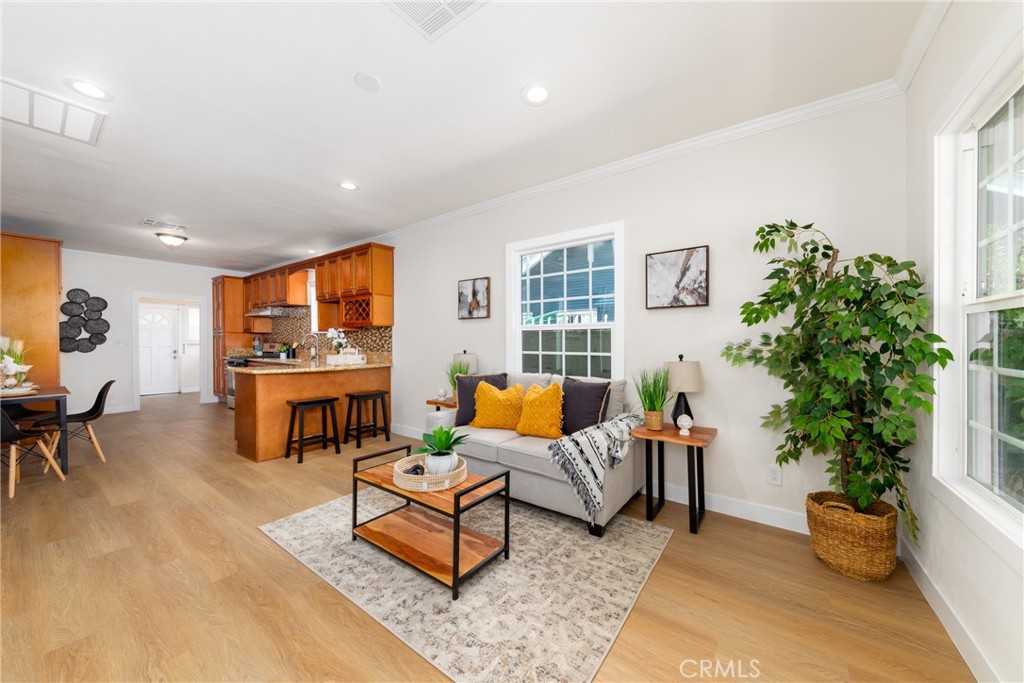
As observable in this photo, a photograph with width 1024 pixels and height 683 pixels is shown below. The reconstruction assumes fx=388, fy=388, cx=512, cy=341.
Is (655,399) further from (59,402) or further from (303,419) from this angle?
(59,402)

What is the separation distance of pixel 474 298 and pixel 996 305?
3.64 metres

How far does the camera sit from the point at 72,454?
422cm

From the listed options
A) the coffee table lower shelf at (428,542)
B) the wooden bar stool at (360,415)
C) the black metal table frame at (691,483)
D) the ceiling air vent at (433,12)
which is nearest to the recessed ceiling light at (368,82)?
the ceiling air vent at (433,12)

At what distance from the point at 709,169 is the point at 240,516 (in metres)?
4.22

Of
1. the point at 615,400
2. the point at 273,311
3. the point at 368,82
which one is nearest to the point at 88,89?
the point at 368,82

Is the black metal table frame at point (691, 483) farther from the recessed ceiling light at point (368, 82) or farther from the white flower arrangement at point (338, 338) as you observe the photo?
the white flower arrangement at point (338, 338)

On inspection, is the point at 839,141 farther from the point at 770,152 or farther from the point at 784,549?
the point at 784,549

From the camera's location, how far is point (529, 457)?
2736 mm

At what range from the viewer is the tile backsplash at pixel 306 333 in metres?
5.59

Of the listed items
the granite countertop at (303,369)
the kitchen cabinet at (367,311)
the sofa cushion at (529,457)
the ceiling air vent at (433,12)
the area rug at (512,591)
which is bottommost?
the area rug at (512,591)

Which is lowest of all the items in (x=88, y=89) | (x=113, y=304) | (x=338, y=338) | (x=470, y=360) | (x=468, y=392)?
(x=468, y=392)

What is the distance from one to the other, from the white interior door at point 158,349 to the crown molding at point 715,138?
28.8ft

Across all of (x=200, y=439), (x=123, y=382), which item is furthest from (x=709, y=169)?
(x=123, y=382)

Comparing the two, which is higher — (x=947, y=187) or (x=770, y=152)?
(x=770, y=152)
